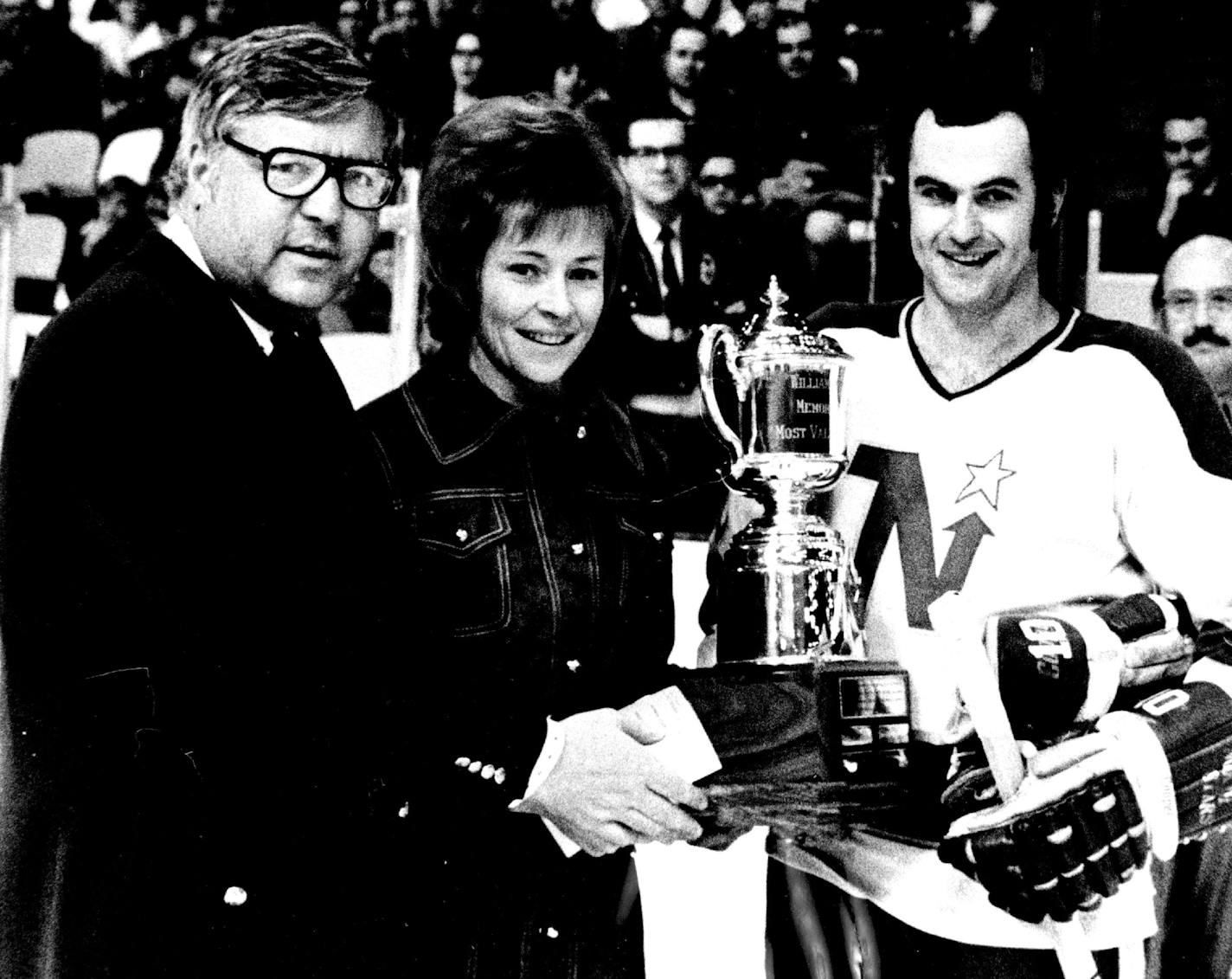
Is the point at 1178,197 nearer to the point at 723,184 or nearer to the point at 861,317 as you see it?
the point at 861,317

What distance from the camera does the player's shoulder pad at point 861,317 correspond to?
1.68 metres

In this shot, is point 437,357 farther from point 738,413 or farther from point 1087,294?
point 1087,294

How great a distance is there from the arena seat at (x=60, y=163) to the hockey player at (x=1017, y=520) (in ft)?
3.51

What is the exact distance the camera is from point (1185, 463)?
5.09 ft

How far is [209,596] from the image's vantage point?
4.48ft

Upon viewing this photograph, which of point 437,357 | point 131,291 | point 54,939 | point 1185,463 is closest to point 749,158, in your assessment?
point 437,357

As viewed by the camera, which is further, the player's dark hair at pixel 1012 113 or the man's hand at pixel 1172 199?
the man's hand at pixel 1172 199

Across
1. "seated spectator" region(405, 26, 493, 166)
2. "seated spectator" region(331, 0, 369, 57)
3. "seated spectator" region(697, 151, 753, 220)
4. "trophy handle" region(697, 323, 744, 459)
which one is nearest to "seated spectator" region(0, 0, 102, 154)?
"seated spectator" region(331, 0, 369, 57)

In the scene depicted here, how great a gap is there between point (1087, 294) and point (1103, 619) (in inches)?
19.6

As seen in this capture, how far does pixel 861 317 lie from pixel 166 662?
91 centimetres

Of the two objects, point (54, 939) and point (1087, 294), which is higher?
point (1087, 294)

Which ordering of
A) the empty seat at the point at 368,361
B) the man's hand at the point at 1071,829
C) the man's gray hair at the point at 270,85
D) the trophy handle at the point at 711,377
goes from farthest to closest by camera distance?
the empty seat at the point at 368,361
the trophy handle at the point at 711,377
the man's gray hair at the point at 270,85
the man's hand at the point at 1071,829

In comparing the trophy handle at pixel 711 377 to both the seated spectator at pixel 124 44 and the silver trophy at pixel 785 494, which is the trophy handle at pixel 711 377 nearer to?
the silver trophy at pixel 785 494

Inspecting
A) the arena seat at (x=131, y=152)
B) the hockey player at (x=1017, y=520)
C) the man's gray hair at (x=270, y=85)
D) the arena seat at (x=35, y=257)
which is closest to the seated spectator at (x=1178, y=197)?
the hockey player at (x=1017, y=520)
